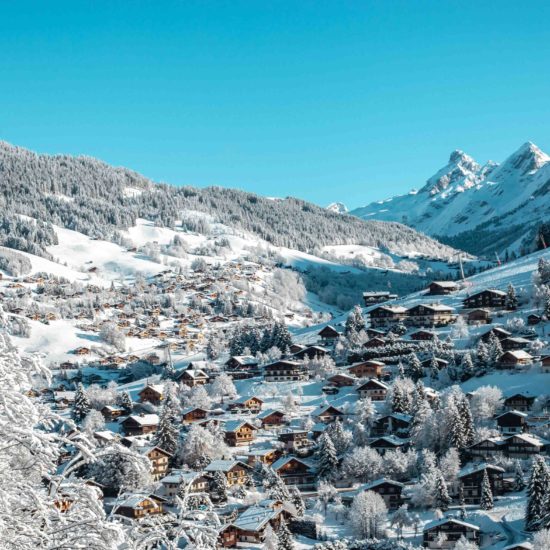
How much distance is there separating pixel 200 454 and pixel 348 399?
1745 centimetres

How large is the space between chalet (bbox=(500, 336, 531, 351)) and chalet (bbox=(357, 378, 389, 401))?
1329 cm

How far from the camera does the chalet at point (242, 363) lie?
299 ft

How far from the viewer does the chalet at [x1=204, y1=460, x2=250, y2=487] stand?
57.8 meters

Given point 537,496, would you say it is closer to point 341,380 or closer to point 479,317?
point 341,380

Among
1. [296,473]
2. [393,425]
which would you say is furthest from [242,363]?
[296,473]

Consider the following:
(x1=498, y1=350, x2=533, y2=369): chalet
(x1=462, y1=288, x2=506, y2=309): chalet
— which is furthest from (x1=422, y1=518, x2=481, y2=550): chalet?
(x1=462, y1=288, x2=506, y2=309): chalet

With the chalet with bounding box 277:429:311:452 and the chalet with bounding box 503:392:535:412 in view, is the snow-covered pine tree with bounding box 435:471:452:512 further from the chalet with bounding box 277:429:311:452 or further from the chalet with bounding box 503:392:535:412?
the chalet with bounding box 277:429:311:452

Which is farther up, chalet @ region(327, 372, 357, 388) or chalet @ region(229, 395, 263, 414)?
chalet @ region(327, 372, 357, 388)

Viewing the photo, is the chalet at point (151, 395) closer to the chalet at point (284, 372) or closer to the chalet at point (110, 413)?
the chalet at point (110, 413)

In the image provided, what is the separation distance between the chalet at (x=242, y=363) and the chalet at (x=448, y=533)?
45864 mm

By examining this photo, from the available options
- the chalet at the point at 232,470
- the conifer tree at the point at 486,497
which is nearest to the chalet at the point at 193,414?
the chalet at the point at 232,470

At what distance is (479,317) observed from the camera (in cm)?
8825

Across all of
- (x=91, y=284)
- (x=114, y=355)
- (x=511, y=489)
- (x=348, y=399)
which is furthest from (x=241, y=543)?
(x=91, y=284)

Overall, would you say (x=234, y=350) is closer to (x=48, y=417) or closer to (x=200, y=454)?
(x=200, y=454)
